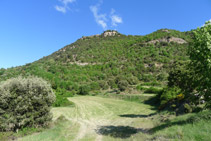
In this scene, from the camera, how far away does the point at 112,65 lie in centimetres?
11975

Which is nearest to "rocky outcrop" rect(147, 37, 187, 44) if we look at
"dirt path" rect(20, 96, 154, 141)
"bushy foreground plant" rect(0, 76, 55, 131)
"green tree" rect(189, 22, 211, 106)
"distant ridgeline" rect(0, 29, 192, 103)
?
"distant ridgeline" rect(0, 29, 192, 103)

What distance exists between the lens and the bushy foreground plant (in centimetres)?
1427

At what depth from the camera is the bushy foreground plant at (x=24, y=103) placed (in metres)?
14.3

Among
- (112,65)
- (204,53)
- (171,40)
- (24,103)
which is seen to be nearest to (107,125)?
(24,103)

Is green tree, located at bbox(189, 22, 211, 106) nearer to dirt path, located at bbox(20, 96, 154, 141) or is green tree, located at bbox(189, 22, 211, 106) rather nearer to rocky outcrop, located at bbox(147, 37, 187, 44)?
dirt path, located at bbox(20, 96, 154, 141)

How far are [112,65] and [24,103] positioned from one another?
106329 millimetres

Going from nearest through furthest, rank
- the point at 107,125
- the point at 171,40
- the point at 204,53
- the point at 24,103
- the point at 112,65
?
the point at 204,53, the point at 24,103, the point at 107,125, the point at 112,65, the point at 171,40

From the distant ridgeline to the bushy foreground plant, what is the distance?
5846cm

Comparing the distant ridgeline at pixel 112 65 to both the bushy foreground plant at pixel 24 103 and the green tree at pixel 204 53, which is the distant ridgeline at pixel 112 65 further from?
the green tree at pixel 204 53

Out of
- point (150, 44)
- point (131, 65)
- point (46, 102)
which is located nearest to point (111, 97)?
point (46, 102)

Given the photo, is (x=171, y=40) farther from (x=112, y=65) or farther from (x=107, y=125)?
(x=107, y=125)

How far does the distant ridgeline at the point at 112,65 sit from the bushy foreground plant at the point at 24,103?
5846 centimetres

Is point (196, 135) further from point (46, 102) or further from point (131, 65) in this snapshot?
point (131, 65)

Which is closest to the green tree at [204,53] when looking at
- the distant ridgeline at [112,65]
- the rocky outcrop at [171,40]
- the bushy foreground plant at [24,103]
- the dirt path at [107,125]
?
the dirt path at [107,125]
